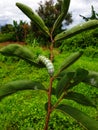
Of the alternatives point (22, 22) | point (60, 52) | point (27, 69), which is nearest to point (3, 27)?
point (22, 22)

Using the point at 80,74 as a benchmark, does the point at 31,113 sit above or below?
below

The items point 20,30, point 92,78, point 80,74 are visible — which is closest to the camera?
point 80,74

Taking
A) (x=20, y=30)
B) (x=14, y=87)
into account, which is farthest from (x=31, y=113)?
(x=20, y=30)

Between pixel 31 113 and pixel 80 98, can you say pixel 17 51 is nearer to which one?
pixel 80 98

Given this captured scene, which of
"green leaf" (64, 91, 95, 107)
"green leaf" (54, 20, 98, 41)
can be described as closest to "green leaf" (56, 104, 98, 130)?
"green leaf" (64, 91, 95, 107)

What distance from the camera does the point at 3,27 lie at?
101ft

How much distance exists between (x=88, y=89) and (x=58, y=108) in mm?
5644

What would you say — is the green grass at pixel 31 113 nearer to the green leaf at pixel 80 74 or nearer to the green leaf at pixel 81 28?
the green leaf at pixel 81 28

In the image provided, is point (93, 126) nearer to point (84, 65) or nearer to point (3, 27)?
point (84, 65)

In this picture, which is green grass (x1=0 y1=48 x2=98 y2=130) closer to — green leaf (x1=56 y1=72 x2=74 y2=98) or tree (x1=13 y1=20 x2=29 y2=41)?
green leaf (x1=56 y1=72 x2=74 y2=98)

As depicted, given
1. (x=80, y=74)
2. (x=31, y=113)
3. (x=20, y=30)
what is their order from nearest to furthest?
(x=80, y=74) < (x=31, y=113) < (x=20, y=30)

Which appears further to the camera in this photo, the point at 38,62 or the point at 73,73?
the point at 38,62

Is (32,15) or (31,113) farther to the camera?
(31,113)

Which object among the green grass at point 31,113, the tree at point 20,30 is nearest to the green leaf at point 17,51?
the green grass at point 31,113
